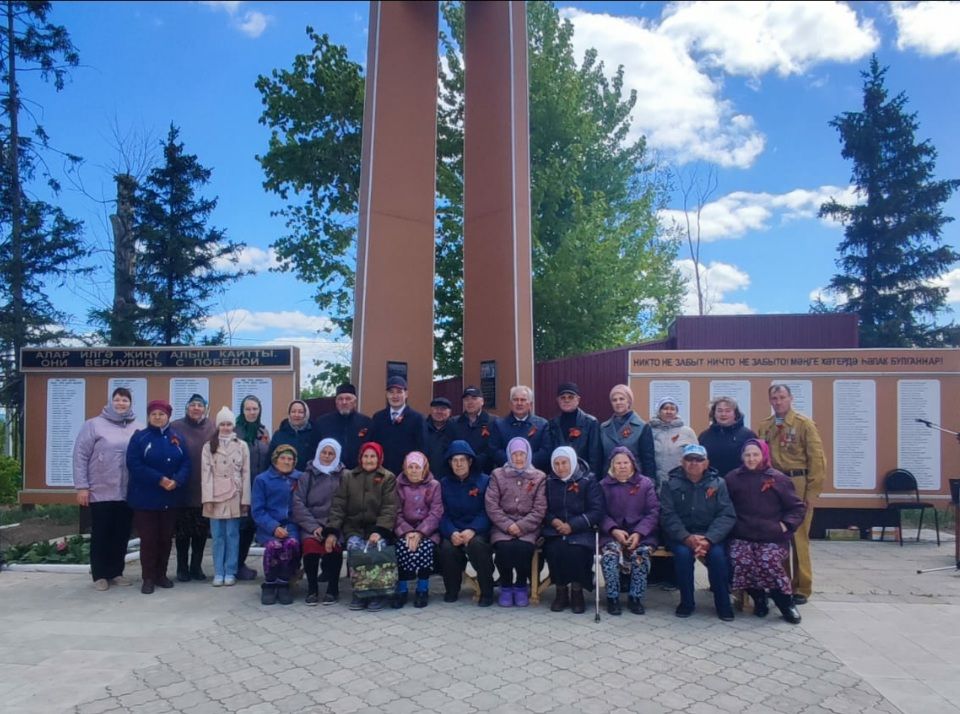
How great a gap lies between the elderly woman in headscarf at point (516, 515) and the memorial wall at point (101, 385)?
389 centimetres

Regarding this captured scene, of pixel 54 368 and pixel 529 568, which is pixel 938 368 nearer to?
pixel 529 568

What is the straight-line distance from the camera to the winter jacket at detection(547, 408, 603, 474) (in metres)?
5.73

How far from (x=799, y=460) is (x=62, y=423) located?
841 cm

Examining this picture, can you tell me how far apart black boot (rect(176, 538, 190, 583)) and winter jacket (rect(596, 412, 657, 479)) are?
3736 mm

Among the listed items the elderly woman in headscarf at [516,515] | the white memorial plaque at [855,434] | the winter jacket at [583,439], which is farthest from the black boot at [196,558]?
the white memorial plaque at [855,434]

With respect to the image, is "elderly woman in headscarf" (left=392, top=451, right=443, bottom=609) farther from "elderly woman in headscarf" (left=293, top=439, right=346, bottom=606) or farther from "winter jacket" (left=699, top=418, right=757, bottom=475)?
"winter jacket" (left=699, top=418, right=757, bottom=475)

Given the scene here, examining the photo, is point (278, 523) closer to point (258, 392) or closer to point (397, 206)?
point (258, 392)

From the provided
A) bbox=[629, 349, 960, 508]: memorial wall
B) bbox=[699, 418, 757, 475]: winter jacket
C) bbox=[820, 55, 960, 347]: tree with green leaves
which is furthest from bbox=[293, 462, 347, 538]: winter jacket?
bbox=[820, 55, 960, 347]: tree with green leaves

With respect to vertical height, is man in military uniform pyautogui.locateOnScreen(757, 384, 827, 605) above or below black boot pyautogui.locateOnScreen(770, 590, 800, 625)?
above

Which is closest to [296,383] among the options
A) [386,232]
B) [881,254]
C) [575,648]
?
[386,232]

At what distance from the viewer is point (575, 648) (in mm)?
4258

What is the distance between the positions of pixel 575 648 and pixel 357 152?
46.7ft

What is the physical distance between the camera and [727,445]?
558 centimetres

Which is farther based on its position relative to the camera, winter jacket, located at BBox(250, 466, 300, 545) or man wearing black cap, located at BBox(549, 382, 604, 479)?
man wearing black cap, located at BBox(549, 382, 604, 479)
